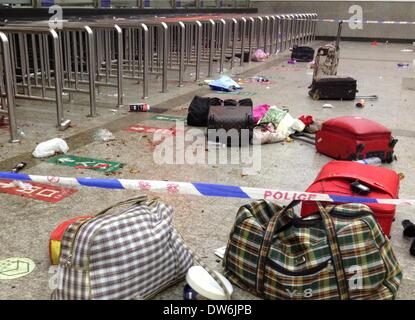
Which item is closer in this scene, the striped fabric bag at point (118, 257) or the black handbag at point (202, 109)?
the striped fabric bag at point (118, 257)

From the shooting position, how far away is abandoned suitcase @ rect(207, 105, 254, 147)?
418cm

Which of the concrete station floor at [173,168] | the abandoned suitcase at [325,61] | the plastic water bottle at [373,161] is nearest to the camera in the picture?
the concrete station floor at [173,168]

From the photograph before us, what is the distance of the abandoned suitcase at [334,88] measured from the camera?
6.18 m

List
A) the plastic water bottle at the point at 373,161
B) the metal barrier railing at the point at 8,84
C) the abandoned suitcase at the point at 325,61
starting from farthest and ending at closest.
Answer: the abandoned suitcase at the point at 325,61 < the metal barrier railing at the point at 8,84 < the plastic water bottle at the point at 373,161

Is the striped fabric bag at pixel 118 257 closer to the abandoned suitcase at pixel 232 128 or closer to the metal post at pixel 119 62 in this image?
the abandoned suitcase at pixel 232 128

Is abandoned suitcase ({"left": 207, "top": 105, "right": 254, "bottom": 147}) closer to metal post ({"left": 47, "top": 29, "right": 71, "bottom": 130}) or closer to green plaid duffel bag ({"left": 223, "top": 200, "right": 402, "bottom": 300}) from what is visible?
metal post ({"left": 47, "top": 29, "right": 71, "bottom": 130})

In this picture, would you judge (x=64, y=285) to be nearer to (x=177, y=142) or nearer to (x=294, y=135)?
(x=177, y=142)

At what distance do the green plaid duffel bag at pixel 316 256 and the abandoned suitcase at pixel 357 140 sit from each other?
1679mm

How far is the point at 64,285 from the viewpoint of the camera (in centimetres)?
187

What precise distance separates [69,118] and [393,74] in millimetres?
6470

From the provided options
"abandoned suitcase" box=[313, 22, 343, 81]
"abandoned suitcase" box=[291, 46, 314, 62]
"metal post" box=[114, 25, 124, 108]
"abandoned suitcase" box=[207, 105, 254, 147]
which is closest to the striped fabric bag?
"abandoned suitcase" box=[207, 105, 254, 147]

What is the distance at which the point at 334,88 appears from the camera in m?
6.16

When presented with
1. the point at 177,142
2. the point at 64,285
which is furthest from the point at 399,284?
the point at 177,142

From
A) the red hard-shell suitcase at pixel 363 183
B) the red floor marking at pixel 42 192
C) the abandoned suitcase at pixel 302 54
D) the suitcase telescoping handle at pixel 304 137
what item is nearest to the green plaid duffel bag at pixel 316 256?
the red hard-shell suitcase at pixel 363 183
